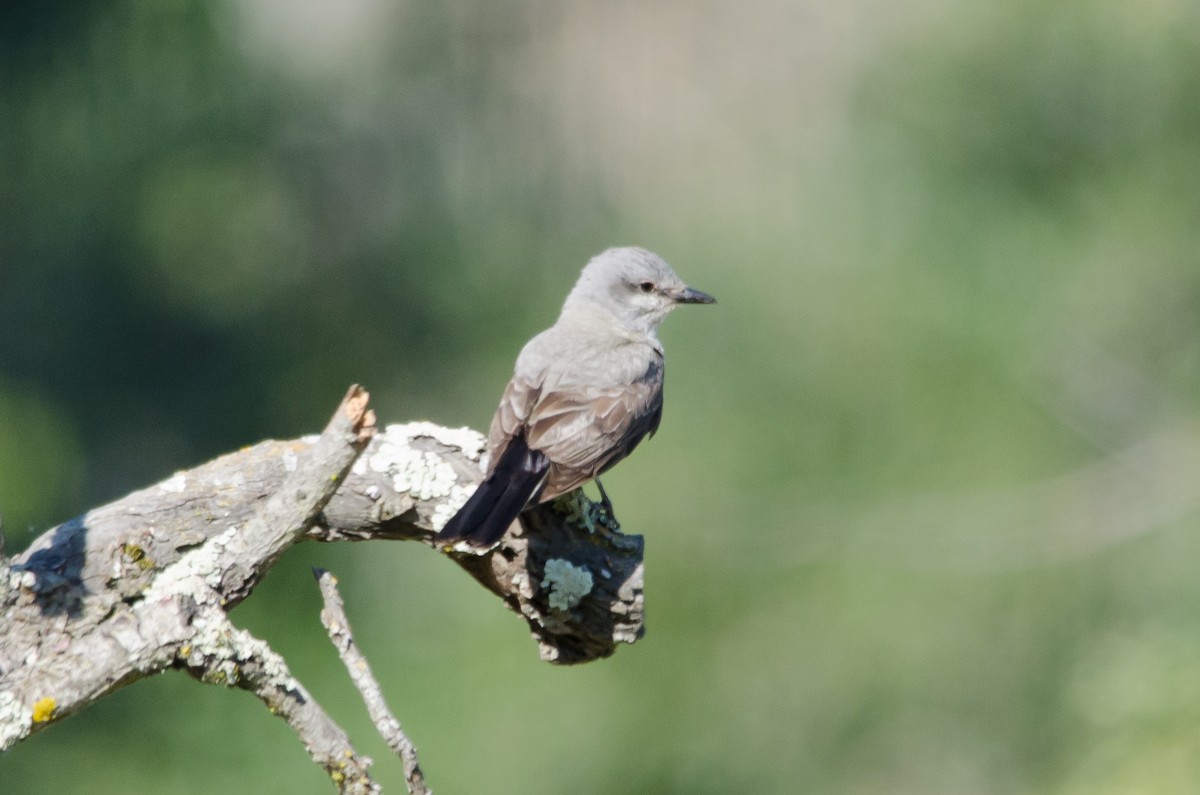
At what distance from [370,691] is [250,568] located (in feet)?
1.12

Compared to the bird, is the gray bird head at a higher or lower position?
higher

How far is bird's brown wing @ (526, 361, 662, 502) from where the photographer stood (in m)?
3.03

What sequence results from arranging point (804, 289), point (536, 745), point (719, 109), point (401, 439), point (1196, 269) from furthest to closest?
point (719, 109), point (804, 289), point (536, 745), point (1196, 269), point (401, 439)

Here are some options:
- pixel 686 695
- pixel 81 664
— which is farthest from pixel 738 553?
pixel 81 664

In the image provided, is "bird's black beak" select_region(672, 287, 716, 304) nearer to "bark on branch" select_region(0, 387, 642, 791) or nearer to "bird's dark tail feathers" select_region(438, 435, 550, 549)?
"bark on branch" select_region(0, 387, 642, 791)

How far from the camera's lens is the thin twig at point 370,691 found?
1937mm

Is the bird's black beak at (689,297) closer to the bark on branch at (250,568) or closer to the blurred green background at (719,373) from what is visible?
the bark on branch at (250,568)

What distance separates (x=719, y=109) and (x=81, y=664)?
6.71 meters

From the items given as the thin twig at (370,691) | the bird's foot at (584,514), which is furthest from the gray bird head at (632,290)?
the thin twig at (370,691)

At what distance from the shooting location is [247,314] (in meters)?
6.76

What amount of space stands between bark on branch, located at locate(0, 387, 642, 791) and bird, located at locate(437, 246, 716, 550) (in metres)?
0.12

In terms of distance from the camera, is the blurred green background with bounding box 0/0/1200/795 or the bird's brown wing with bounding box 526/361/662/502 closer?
the bird's brown wing with bounding box 526/361/662/502

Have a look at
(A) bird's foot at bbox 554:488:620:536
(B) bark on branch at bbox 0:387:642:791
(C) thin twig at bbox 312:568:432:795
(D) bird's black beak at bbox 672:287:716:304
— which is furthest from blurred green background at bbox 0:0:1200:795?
(C) thin twig at bbox 312:568:432:795

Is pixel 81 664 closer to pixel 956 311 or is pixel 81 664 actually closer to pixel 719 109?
pixel 956 311
